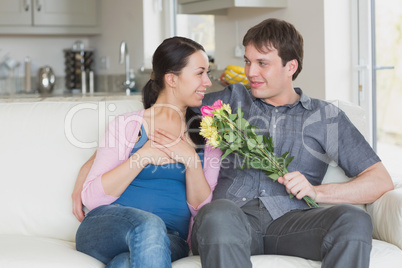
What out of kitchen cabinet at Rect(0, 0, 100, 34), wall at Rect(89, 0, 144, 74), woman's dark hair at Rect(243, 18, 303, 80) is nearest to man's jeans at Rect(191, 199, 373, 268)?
woman's dark hair at Rect(243, 18, 303, 80)

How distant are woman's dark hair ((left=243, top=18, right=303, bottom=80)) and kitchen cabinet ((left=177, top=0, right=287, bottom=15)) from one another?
4.12ft

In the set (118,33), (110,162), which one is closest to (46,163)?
(110,162)

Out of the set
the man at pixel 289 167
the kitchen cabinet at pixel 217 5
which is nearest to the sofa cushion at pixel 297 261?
the man at pixel 289 167

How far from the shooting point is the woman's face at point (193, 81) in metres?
2.26

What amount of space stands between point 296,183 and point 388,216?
0.34 meters

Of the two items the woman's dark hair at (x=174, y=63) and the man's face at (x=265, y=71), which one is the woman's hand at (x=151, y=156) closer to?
the woman's dark hair at (x=174, y=63)

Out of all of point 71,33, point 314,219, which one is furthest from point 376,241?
point 71,33

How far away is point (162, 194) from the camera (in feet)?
7.20

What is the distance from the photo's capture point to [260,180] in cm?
221

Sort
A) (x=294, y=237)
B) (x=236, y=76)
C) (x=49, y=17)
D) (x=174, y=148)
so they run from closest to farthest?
(x=294, y=237) → (x=174, y=148) → (x=236, y=76) → (x=49, y=17)

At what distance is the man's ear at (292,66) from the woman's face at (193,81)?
0.32 metres

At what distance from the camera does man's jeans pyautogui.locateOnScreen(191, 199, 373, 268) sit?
175cm

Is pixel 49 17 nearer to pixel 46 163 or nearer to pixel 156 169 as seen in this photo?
pixel 46 163

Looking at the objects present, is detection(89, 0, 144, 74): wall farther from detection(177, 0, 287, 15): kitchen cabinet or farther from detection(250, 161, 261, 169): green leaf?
detection(250, 161, 261, 169): green leaf
